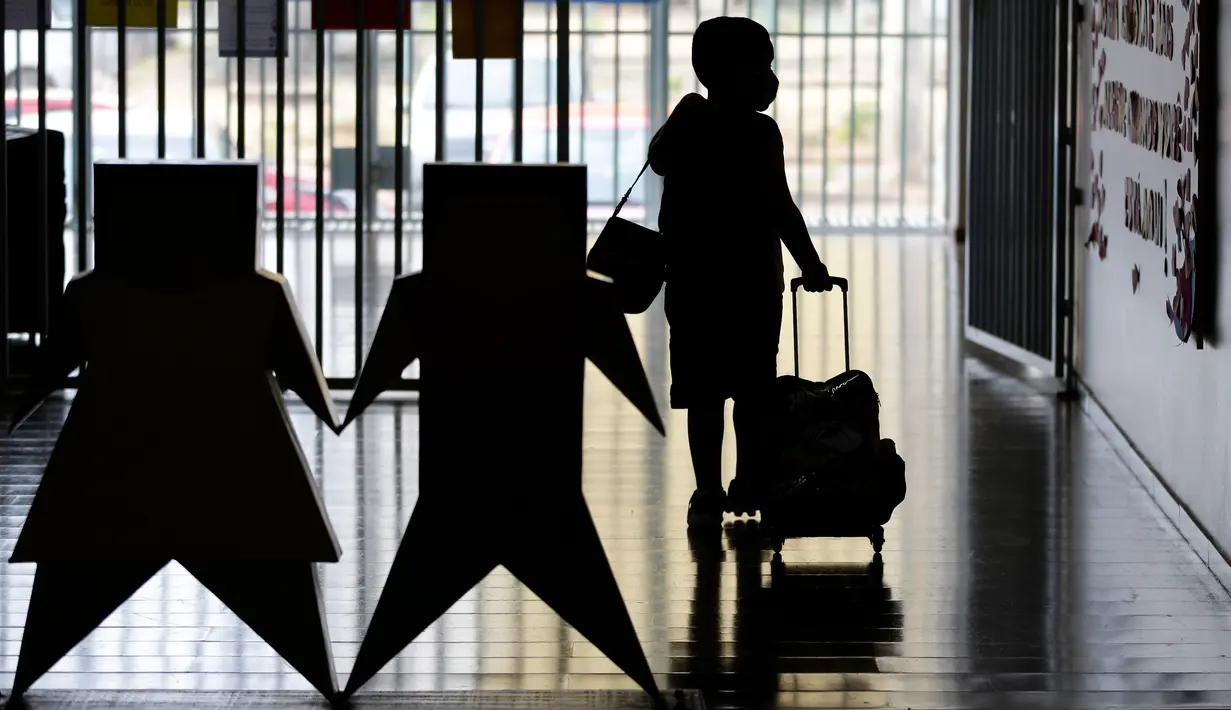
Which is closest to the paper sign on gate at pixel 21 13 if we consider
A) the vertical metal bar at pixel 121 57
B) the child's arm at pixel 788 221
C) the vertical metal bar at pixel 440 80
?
the vertical metal bar at pixel 121 57

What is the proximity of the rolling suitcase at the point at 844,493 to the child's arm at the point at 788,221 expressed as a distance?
97 mm

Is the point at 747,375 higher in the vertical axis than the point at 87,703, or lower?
higher

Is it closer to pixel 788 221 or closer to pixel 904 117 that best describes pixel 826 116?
pixel 904 117

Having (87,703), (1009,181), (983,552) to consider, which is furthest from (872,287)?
(87,703)

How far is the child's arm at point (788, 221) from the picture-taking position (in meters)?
5.00

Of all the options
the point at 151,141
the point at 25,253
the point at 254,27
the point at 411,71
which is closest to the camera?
the point at 254,27

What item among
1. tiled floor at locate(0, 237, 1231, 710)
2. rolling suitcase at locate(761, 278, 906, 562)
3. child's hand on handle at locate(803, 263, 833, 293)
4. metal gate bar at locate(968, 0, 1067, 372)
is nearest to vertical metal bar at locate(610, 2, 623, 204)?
metal gate bar at locate(968, 0, 1067, 372)

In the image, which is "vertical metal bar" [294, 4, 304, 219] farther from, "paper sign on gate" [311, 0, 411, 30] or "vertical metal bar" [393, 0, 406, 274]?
"vertical metal bar" [393, 0, 406, 274]

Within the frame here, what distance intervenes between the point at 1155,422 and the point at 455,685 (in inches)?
123

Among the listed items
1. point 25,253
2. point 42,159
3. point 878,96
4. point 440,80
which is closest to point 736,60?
Result: point 440,80

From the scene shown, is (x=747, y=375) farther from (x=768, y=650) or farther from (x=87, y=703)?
(x=87, y=703)

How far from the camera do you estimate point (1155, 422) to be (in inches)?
235

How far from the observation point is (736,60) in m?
4.96

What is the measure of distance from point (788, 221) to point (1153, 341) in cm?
182
